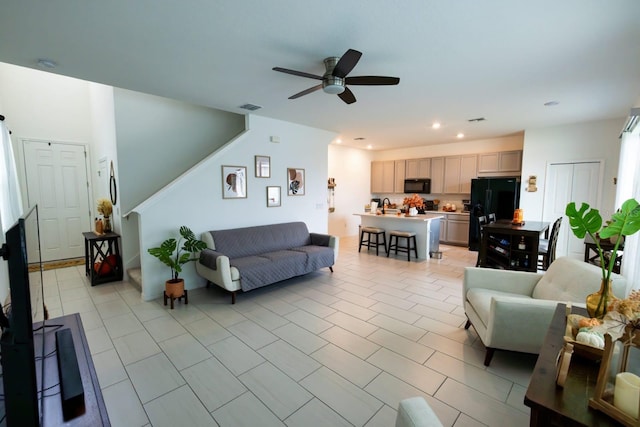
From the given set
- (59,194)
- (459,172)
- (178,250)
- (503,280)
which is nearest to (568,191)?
(459,172)

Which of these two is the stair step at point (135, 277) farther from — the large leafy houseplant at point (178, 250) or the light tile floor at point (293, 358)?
the large leafy houseplant at point (178, 250)

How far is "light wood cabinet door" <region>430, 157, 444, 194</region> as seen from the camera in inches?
295

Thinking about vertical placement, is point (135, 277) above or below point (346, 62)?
below

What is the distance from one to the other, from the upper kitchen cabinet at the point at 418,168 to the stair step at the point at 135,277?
686 centimetres

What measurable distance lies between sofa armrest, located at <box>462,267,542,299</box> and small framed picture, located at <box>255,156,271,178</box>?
3.48 m

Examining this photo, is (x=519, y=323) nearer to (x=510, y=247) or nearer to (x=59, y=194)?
(x=510, y=247)

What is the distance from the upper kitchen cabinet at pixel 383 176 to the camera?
8.49 metres

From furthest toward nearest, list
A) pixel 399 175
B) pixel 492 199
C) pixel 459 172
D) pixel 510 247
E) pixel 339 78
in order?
pixel 399 175
pixel 459 172
pixel 492 199
pixel 510 247
pixel 339 78

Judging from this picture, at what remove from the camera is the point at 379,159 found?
899 cm

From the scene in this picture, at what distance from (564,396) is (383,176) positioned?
7928 mm

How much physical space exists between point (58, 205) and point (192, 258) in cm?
358

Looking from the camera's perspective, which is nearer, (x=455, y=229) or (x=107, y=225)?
(x=107, y=225)

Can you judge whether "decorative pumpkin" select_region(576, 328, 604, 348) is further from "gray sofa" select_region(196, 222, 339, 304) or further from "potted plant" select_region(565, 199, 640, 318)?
"gray sofa" select_region(196, 222, 339, 304)

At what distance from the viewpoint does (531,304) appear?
2117 millimetres
